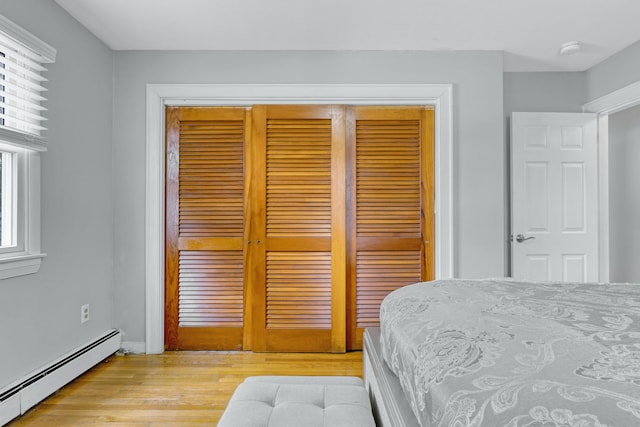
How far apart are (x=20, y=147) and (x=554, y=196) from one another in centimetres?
383

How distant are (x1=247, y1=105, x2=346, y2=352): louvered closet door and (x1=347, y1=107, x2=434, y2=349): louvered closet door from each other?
12cm

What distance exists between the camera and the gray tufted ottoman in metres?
1.18

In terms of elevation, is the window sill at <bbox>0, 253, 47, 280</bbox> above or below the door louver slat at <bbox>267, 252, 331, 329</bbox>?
above

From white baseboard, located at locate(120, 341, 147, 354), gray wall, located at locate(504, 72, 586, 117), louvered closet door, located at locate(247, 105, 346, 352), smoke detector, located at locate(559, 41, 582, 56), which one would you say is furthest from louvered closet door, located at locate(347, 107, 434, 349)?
white baseboard, located at locate(120, 341, 147, 354)

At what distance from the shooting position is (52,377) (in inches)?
86.9

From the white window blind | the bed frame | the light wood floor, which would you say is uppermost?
the white window blind

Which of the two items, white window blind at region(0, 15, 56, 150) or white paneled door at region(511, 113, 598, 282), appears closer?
white window blind at region(0, 15, 56, 150)

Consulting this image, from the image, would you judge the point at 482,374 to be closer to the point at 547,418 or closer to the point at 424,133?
the point at 547,418

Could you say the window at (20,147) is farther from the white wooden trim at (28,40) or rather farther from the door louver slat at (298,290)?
the door louver slat at (298,290)

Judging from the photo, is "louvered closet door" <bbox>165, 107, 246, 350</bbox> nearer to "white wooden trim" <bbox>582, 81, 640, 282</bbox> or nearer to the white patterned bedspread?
the white patterned bedspread

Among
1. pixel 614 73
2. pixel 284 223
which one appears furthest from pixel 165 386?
pixel 614 73

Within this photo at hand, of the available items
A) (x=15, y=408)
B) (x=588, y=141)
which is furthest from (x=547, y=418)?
(x=588, y=141)

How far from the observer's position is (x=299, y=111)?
117 inches

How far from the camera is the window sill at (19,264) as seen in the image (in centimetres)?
188
